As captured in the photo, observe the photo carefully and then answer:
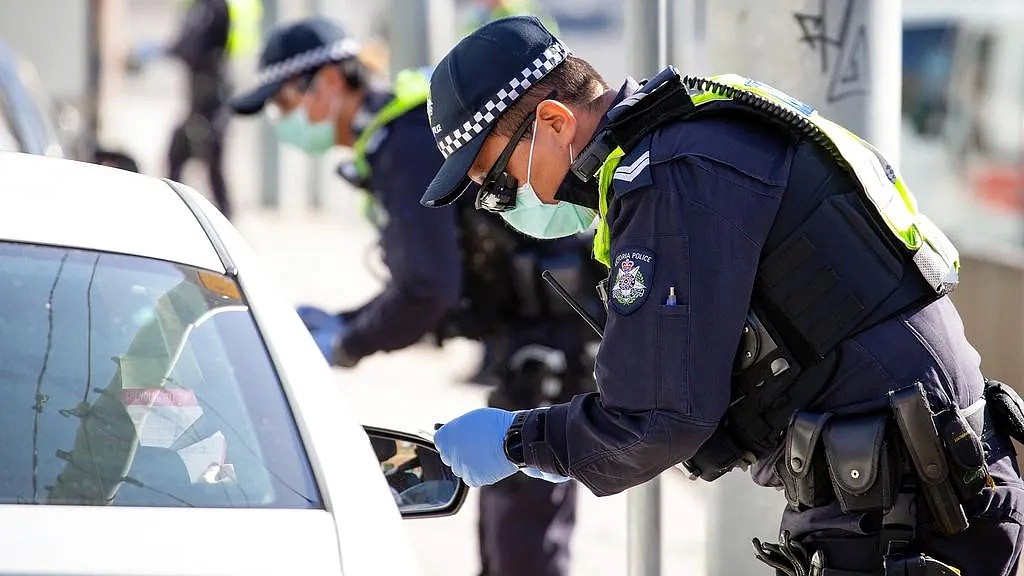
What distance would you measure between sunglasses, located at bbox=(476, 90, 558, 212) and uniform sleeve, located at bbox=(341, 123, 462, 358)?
1373 millimetres

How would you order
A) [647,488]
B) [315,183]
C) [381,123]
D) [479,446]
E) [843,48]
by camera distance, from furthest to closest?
1. [315,183]
2. [381,123]
3. [647,488]
4. [843,48]
5. [479,446]

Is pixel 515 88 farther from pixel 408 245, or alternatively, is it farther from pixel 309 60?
pixel 309 60

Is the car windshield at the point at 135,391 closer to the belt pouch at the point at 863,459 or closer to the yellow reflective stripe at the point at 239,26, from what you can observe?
the belt pouch at the point at 863,459

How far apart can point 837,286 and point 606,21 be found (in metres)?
21.8

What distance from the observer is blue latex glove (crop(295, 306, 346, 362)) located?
4.23 metres

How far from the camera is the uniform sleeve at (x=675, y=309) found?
7.12ft

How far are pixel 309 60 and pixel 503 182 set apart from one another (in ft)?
8.43

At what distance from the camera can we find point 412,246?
13.3 feet

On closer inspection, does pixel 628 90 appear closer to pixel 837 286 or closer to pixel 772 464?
pixel 837 286

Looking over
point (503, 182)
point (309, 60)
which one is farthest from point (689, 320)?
point (309, 60)

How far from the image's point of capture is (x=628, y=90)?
8.28 feet

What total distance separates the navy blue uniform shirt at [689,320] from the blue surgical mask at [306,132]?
279 centimetres

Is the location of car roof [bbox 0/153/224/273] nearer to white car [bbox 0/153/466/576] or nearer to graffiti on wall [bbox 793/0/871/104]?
white car [bbox 0/153/466/576]

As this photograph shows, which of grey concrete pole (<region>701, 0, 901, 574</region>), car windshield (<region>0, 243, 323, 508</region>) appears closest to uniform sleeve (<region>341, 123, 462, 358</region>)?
grey concrete pole (<region>701, 0, 901, 574</region>)
